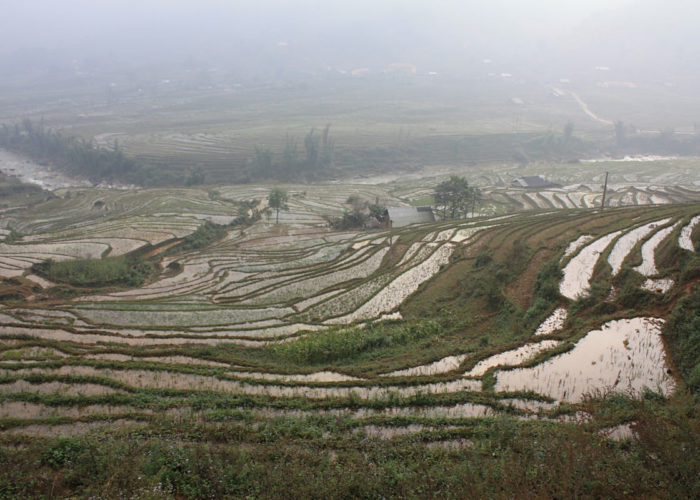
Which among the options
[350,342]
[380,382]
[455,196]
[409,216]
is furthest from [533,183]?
[380,382]

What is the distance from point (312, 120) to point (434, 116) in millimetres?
32865

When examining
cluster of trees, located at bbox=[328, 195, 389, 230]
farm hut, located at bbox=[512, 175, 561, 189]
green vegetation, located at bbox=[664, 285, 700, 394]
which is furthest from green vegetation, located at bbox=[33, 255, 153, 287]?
farm hut, located at bbox=[512, 175, 561, 189]

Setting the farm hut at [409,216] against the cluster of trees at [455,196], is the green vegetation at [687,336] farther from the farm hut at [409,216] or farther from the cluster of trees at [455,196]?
the cluster of trees at [455,196]

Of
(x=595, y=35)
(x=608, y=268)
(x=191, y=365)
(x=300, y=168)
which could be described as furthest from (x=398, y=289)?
(x=595, y=35)

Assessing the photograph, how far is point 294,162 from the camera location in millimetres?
69438

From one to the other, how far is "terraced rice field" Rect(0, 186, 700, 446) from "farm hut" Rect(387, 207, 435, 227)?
9.66m

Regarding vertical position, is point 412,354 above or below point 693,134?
below

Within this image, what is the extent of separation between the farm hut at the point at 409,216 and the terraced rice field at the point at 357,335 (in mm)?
9661

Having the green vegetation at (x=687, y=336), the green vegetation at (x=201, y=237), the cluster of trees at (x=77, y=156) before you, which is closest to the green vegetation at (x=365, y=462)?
the green vegetation at (x=687, y=336)

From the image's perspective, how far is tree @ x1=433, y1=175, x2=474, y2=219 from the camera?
1367 inches

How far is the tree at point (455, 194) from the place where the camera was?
34719 millimetres

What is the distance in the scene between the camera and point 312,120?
105 metres

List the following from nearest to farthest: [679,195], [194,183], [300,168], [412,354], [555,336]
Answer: [555,336]
[412,354]
[679,195]
[194,183]
[300,168]

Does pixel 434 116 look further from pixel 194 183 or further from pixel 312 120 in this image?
pixel 194 183
